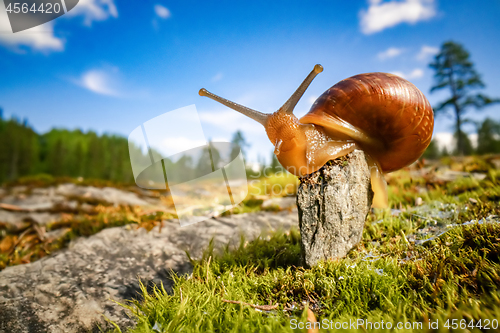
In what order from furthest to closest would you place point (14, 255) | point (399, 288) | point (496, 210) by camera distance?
point (14, 255) < point (496, 210) < point (399, 288)

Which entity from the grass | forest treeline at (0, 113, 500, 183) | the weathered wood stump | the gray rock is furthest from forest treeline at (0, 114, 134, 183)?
the weathered wood stump

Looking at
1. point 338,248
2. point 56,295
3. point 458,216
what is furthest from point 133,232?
point 458,216

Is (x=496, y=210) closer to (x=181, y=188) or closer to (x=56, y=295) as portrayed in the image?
(x=56, y=295)

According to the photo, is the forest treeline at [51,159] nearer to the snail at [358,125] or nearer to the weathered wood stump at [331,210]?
the snail at [358,125]

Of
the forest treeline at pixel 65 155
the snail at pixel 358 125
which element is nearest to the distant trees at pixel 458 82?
the forest treeline at pixel 65 155

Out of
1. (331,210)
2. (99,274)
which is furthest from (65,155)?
(331,210)
